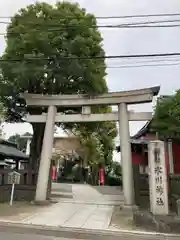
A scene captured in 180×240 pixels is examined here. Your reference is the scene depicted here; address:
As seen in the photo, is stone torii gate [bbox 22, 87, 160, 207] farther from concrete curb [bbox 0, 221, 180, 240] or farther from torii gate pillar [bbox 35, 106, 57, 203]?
concrete curb [bbox 0, 221, 180, 240]

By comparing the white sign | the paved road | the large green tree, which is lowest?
the paved road

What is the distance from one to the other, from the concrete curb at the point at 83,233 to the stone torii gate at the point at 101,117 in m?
4.91

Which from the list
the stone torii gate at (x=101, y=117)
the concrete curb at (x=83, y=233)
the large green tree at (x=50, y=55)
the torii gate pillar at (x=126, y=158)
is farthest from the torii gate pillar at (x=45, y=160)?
the concrete curb at (x=83, y=233)

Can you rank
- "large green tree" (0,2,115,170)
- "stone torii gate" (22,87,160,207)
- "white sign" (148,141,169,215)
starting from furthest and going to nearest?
1. "large green tree" (0,2,115,170)
2. "stone torii gate" (22,87,160,207)
3. "white sign" (148,141,169,215)

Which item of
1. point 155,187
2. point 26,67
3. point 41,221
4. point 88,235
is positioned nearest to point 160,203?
point 155,187

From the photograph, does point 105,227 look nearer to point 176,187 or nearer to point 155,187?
point 155,187

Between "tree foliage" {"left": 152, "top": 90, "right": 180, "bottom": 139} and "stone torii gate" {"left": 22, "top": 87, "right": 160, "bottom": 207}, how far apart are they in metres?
1.27

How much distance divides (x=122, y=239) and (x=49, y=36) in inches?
542

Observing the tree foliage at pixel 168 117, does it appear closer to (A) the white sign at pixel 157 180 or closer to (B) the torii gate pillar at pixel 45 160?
(A) the white sign at pixel 157 180

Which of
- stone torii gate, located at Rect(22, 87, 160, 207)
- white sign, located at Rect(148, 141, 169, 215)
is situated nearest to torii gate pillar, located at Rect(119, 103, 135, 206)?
stone torii gate, located at Rect(22, 87, 160, 207)

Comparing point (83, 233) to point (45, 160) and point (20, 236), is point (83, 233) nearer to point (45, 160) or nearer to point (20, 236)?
point (20, 236)

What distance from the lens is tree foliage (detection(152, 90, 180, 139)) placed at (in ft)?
43.3

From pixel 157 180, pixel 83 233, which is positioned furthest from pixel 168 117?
A: pixel 83 233

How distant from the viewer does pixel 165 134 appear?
45.2 ft
